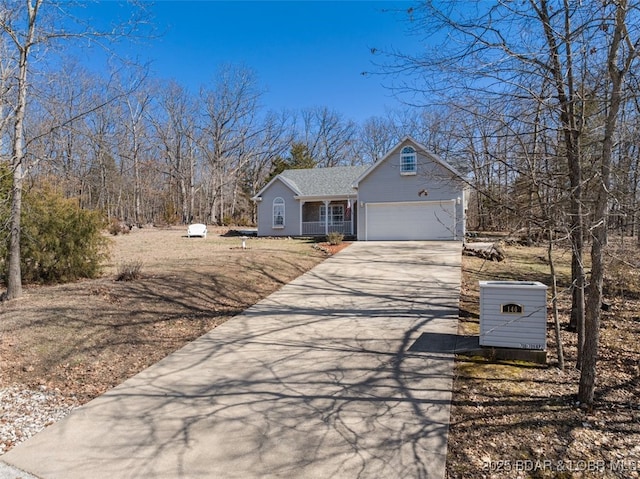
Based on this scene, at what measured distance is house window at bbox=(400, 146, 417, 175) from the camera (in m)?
19.4

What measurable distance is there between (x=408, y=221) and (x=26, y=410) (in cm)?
1769

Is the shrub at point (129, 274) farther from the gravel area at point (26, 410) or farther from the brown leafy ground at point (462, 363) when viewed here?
the gravel area at point (26, 410)

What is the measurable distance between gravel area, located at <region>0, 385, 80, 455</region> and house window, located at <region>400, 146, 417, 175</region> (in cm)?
1766

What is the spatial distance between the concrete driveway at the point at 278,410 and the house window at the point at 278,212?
1857 centimetres

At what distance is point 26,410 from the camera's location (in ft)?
13.1

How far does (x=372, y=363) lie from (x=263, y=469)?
2.24m

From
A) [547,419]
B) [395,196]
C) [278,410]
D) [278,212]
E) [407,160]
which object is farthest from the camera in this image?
[278,212]

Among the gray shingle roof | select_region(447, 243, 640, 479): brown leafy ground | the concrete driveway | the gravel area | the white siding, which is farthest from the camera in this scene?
the gray shingle roof

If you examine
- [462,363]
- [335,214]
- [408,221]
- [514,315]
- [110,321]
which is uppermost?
[335,214]

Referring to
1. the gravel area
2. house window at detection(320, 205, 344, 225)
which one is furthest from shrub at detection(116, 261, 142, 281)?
house window at detection(320, 205, 344, 225)

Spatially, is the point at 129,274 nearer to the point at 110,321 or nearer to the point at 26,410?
the point at 110,321

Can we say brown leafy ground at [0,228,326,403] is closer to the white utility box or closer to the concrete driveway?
the concrete driveway

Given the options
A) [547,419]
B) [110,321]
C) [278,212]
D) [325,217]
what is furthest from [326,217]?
[547,419]

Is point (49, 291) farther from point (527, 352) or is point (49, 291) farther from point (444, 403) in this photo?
point (527, 352)
